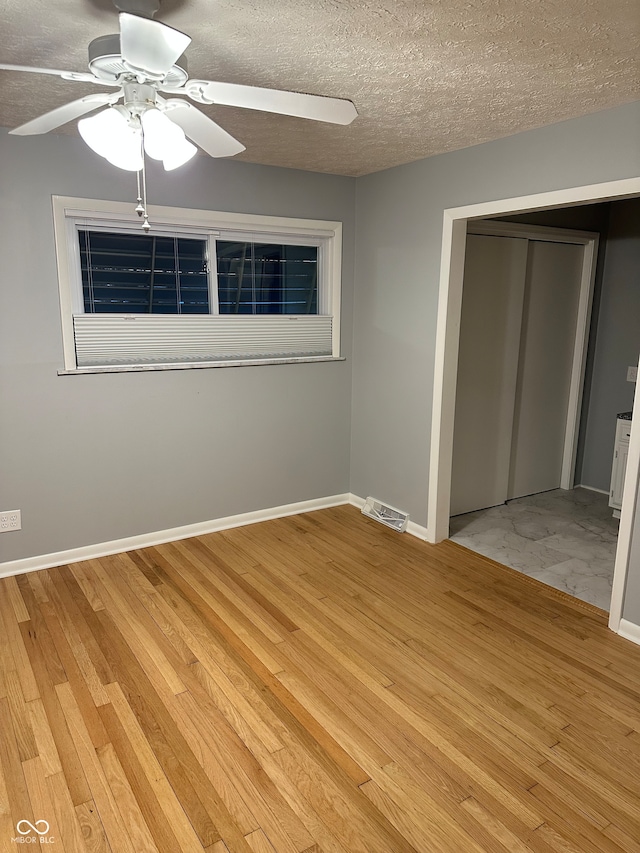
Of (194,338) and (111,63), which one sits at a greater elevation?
(111,63)

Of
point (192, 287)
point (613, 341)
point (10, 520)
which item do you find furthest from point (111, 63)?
point (613, 341)

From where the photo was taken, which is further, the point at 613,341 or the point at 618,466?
the point at 613,341

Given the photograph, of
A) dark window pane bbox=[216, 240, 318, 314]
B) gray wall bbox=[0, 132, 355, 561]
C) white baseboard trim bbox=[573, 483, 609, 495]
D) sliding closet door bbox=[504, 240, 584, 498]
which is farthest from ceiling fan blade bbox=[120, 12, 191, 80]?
white baseboard trim bbox=[573, 483, 609, 495]

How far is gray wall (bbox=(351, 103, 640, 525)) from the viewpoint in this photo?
2.99m

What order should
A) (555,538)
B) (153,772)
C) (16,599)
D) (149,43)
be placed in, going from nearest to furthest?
(149,43) < (153,772) < (16,599) < (555,538)

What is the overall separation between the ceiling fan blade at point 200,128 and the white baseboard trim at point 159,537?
8.24 feet

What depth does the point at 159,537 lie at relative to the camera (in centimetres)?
394

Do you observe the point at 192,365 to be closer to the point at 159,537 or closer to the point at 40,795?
the point at 159,537

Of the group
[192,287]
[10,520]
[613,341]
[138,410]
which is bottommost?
[10,520]

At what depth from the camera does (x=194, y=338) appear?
391 centimetres

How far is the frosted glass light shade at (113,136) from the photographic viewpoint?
1.73 metres

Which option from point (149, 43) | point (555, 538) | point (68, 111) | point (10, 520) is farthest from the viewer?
point (555, 538)

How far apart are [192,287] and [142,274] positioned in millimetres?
325

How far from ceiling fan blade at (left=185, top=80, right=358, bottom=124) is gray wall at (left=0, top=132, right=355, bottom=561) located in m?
1.89
